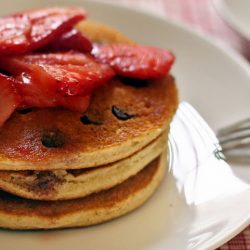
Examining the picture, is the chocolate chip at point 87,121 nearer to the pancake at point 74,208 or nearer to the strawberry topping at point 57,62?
the strawberry topping at point 57,62

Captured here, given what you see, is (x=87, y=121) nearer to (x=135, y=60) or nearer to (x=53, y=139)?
(x=53, y=139)

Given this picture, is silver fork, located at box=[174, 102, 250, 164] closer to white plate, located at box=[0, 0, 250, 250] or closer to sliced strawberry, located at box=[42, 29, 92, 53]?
white plate, located at box=[0, 0, 250, 250]

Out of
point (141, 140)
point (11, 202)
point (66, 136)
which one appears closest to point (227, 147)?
point (141, 140)

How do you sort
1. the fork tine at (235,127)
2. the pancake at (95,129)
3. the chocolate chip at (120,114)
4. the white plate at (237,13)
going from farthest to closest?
the white plate at (237,13)
the fork tine at (235,127)
the chocolate chip at (120,114)
the pancake at (95,129)

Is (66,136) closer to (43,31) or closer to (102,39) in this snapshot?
(43,31)

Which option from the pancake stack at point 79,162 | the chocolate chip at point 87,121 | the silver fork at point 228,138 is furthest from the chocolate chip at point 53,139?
the silver fork at point 228,138

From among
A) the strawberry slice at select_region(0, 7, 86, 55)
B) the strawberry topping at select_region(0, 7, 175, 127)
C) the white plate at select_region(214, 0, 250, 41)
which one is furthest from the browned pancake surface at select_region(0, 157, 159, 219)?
the white plate at select_region(214, 0, 250, 41)
